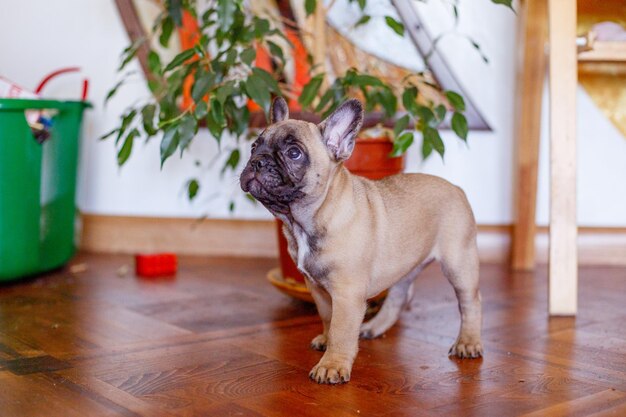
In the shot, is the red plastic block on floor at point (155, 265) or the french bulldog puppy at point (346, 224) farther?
the red plastic block on floor at point (155, 265)

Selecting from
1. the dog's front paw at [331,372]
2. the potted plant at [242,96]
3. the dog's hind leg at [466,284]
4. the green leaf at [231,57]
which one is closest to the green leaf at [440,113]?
the potted plant at [242,96]

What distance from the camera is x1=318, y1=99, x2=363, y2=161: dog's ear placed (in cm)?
140

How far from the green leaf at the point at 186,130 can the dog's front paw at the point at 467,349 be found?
0.72 metres

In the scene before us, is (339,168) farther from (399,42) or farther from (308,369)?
(399,42)

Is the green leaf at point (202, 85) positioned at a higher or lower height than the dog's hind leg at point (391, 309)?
higher

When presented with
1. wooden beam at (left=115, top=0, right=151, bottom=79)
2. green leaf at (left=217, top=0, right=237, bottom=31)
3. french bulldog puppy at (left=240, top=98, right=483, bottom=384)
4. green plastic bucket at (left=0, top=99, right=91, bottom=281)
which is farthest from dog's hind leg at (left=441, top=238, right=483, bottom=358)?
wooden beam at (left=115, top=0, right=151, bottom=79)

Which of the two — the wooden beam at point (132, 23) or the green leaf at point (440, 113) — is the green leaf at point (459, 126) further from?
the wooden beam at point (132, 23)

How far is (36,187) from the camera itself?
2197 mm

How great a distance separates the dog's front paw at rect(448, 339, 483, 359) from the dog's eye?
501 millimetres

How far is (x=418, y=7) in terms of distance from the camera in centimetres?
251

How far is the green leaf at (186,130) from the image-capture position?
1.74 meters

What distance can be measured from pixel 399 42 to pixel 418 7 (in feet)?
0.41

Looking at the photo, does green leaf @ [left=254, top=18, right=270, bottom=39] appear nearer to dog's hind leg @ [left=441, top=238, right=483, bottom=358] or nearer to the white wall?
dog's hind leg @ [left=441, top=238, right=483, bottom=358]

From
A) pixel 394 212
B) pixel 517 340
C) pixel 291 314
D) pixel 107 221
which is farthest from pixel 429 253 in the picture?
pixel 107 221
